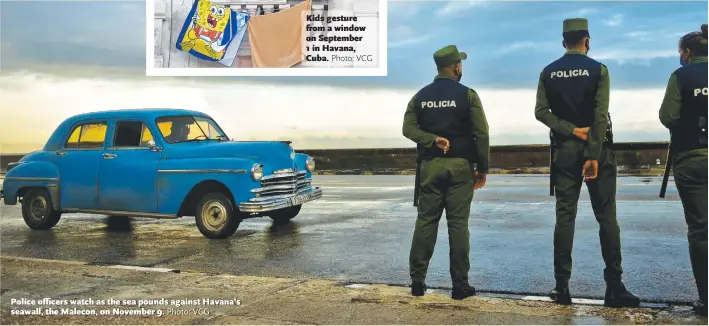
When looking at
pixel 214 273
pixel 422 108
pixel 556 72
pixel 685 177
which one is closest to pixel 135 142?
pixel 214 273

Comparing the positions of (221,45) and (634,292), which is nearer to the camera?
(634,292)

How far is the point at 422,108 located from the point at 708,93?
1998 millimetres

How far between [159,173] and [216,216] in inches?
39.7

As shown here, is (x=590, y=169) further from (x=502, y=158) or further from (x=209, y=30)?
(x=502, y=158)

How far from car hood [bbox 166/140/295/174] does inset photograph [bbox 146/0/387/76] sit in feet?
3.53

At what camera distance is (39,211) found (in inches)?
433

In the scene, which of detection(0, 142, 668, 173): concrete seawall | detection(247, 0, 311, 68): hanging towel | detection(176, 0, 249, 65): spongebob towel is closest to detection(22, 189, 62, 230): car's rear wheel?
detection(176, 0, 249, 65): spongebob towel

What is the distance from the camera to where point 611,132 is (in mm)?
5230

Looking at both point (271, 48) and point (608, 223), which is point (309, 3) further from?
point (608, 223)

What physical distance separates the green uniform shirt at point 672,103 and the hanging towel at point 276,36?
6.48 m

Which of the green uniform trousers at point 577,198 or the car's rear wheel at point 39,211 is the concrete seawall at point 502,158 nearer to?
the car's rear wheel at point 39,211

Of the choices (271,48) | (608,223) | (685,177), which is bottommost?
(608,223)

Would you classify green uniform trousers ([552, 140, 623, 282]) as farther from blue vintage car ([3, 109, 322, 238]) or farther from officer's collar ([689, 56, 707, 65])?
blue vintage car ([3, 109, 322, 238])

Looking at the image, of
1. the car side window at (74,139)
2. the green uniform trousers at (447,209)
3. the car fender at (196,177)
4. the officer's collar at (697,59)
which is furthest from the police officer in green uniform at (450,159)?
the car side window at (74,139)
